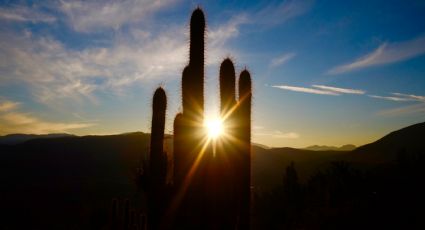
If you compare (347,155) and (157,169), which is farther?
(347,155)

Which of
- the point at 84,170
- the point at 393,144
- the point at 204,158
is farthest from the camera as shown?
the point at 393,144

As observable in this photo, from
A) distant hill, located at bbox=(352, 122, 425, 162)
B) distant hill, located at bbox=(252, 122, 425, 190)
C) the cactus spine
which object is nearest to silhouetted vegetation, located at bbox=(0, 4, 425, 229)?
the cactus spine

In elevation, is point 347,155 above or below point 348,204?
above

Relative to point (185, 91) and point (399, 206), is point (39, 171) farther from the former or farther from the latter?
point (185, 91)

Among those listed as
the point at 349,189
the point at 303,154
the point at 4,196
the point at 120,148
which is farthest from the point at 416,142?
the point at 4,196

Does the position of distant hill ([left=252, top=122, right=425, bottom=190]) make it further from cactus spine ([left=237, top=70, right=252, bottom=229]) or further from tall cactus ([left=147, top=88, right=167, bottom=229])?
cactus spine ([left=237, top=70, right=252, bottom=229])

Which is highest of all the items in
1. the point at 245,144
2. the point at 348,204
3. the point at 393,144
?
the point at 393,144

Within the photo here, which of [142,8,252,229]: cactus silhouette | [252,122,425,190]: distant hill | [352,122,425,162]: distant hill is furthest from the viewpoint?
[352,122,425,162]: distant hill

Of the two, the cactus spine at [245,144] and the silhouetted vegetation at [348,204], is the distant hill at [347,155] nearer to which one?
the silhouetted vegetation at [348,204]

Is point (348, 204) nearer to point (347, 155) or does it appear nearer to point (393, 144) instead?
point (347, 155)

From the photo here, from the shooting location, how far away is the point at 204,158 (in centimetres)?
759

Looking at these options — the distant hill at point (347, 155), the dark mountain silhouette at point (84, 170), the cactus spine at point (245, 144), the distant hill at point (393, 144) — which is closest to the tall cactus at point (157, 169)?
the cactus spine at point (245, 144)

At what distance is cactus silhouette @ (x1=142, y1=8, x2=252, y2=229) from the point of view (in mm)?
7340

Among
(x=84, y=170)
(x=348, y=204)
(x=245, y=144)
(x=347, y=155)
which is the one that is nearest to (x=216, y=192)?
(x=245, y=144)
